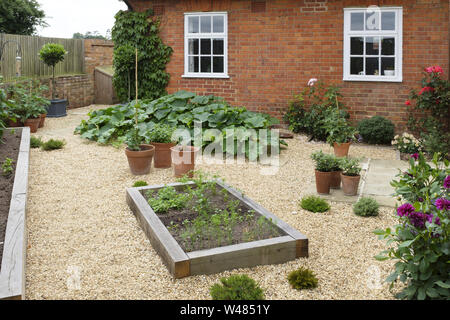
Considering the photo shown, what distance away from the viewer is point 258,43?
11.1 meters

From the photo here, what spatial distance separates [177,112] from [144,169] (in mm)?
2898

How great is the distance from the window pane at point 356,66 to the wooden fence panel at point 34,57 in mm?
8940

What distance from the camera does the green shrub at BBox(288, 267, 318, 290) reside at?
142 inches

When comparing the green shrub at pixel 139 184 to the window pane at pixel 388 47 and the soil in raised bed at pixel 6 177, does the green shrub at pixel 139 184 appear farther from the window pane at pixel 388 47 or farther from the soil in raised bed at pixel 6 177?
the window pane at pixel 388 47

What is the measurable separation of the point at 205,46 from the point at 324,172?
657cm

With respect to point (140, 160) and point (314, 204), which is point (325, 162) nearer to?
point (314, 204)

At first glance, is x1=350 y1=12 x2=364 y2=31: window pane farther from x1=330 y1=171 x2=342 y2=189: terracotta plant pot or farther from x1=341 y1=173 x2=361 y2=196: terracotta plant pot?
x1=341 y1=173 x2=361 y2=196: terracotta plant pot

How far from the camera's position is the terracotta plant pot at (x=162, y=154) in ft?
24.6

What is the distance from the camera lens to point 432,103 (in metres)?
9.30

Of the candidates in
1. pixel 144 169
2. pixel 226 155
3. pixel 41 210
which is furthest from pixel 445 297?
pixel 226 155

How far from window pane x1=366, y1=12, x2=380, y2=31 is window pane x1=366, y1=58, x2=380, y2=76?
0.65 meters

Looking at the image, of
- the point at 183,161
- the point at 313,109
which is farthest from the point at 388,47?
the point at 183,161

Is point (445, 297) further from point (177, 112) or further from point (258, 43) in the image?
point (258, 43)

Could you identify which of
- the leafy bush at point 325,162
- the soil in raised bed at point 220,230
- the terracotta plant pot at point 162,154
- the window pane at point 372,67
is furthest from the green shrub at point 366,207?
the window pane at point 372,67
